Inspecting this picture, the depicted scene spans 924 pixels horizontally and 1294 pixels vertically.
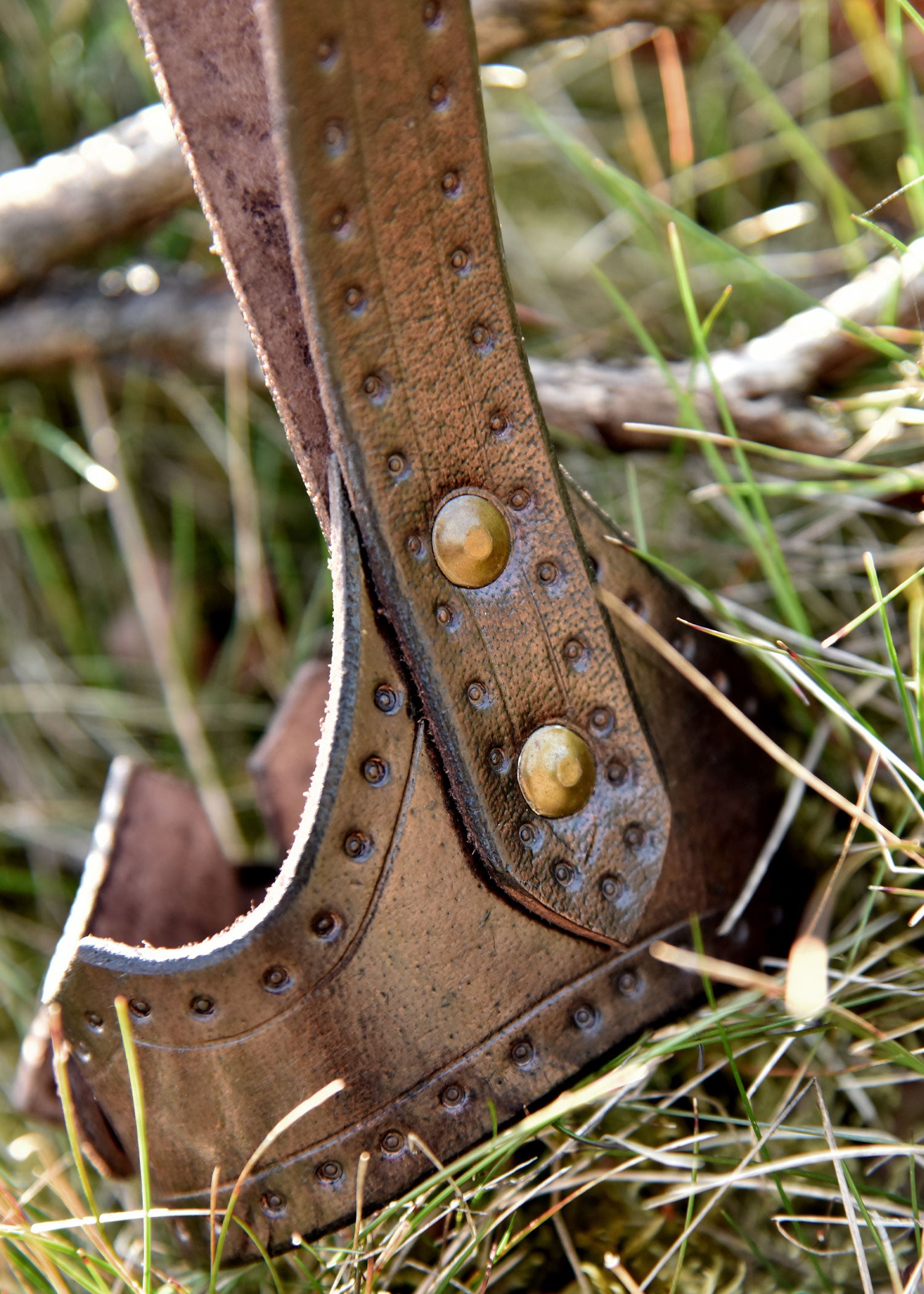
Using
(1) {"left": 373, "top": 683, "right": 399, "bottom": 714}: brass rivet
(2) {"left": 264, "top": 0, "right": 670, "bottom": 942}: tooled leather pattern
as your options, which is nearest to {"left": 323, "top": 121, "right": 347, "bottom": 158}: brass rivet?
(2) {"left": 264, "top": 0, "right": 670, "bottom": 942}: tooled leather pattern

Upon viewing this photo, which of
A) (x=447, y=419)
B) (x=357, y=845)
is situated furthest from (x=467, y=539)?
(x=357, y=845)

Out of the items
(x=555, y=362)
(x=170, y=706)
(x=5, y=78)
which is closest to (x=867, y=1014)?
(x=555, y=362)

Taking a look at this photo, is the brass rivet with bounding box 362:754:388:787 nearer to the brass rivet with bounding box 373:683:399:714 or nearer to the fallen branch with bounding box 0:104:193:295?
the brass rivet with bounding box 373:683:399:714

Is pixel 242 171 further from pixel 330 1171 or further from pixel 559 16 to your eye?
pixel 330 1171

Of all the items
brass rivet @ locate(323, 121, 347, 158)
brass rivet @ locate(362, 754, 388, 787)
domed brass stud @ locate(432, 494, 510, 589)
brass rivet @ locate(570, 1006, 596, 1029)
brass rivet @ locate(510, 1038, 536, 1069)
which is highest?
brass rivet @ locate(323, 121, 347, 158)

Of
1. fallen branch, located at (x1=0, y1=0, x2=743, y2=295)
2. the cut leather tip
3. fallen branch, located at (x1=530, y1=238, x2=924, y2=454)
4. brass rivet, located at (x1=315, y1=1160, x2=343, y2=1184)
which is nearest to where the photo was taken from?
the cut leather tip

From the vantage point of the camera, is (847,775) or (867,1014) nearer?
(867,1014)

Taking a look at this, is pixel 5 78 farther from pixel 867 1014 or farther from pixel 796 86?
pixel 867 1014
